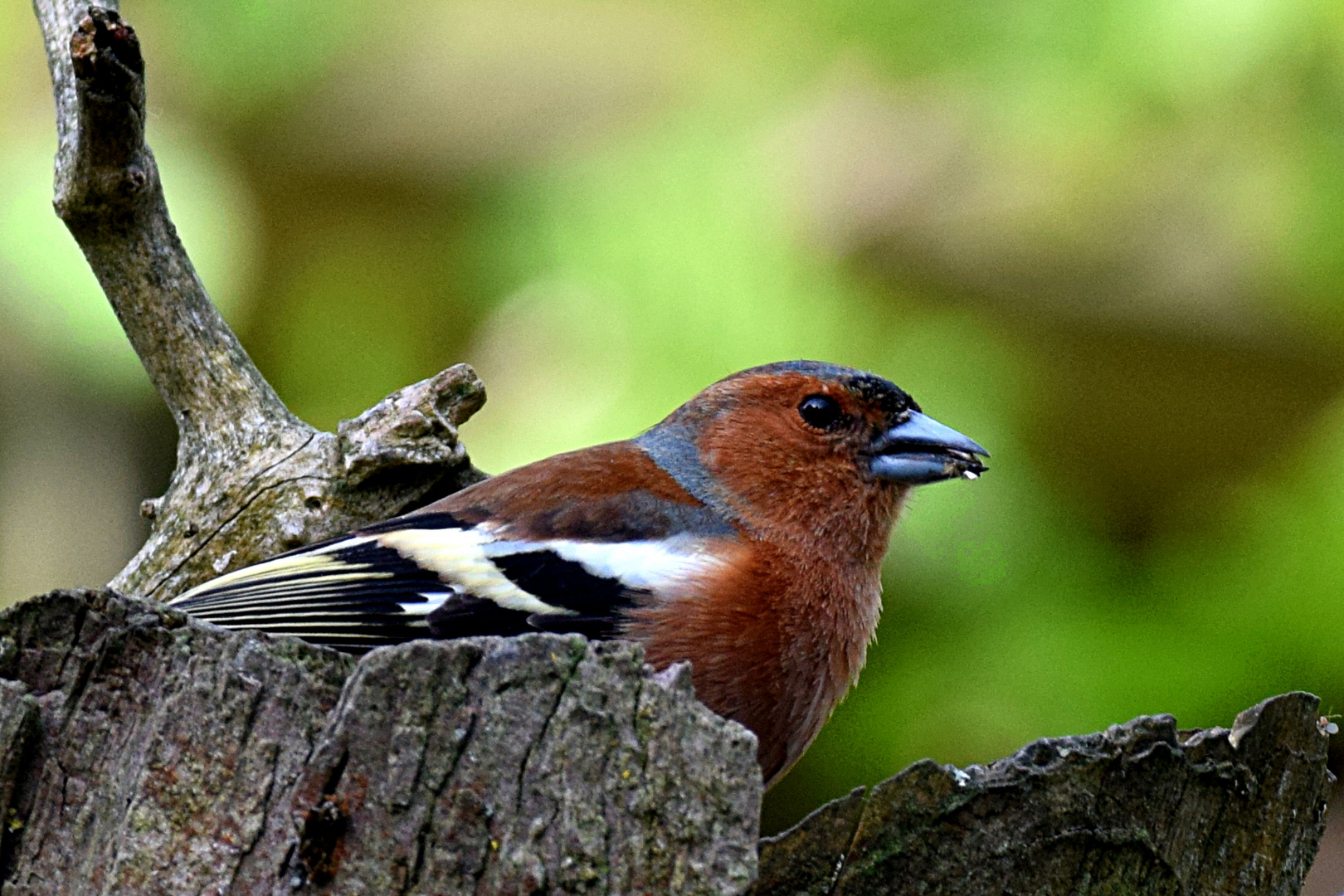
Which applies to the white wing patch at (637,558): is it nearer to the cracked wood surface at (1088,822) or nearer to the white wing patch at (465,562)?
the white wing patch at (465,562)

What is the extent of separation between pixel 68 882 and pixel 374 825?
1.33ft

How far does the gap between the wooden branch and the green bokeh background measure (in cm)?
115

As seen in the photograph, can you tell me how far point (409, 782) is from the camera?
1552 mm

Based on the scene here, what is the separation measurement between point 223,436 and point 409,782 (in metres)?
1.83

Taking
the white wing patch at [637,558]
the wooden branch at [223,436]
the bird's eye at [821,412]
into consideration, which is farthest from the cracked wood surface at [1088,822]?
the wooden branch at [223,436]

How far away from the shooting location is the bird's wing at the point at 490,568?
2.54 meters

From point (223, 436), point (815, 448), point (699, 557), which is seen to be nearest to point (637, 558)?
point (699, 557)

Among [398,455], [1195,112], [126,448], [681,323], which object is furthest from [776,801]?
[126,448]

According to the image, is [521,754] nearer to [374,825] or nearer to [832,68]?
[374,825]

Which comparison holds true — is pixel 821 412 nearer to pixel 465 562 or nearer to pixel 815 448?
pixel 815 448

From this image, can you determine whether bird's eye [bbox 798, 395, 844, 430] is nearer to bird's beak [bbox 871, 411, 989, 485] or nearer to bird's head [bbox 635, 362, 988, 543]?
bird's head [bbox 635, 362, 988, 543]

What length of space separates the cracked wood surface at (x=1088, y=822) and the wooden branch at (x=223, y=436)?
1599 millimetres

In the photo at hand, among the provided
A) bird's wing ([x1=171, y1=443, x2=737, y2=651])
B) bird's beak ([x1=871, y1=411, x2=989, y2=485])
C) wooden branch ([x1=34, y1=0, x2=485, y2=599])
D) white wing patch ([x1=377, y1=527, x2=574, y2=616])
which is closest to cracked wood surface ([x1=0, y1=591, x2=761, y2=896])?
bird's wing ([x1=171, y1=443, x2=737, y2=651])

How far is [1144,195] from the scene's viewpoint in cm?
493
